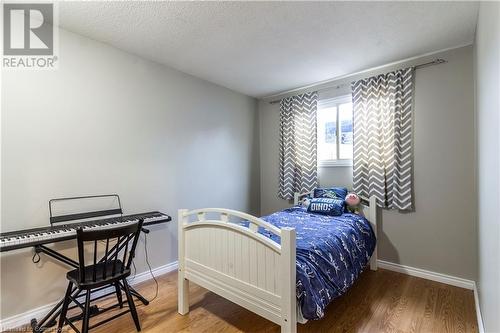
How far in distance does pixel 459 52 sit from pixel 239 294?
10.4ft

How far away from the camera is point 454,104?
8.37 ft

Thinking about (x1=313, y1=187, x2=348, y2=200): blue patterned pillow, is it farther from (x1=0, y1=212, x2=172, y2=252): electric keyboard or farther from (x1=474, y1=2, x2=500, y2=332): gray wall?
(x1=0, y1=212, x2=172, y2=252): electric keyboard

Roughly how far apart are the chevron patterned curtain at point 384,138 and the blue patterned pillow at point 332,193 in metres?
0.18

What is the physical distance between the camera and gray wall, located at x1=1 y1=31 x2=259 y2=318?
1970 mm

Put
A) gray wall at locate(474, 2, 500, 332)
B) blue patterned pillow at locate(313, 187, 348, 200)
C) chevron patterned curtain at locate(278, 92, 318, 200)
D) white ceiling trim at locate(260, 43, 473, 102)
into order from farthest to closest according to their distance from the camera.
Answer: chevron patterned curtain at locate(278, 92, 318, 200) < blue patterned pillow at locate(313, 187, 348, 200) < white ceiling trim at locate(260, 43, 473, 102) < gray wall at locate(474, 2, 500, 332)

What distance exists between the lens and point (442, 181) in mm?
2627

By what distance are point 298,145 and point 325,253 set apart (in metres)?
2.10

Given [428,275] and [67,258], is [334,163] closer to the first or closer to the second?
[428,275]

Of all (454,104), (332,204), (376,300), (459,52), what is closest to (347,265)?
(376,300)

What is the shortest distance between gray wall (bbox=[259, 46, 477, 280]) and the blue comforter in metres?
0.42

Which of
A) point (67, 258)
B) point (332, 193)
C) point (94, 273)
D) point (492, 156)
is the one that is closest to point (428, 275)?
point (332, 193)

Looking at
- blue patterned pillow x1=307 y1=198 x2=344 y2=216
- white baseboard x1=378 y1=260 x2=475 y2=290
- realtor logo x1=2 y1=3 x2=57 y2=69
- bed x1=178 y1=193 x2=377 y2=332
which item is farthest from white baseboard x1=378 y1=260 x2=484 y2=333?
realtor logo x1=2 y1=3 x2=57 y2=69

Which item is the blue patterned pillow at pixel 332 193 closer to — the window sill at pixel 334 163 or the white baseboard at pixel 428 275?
the window sill at pixel 334 163

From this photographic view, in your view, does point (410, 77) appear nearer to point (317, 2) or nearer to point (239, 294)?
point (317, 2)
